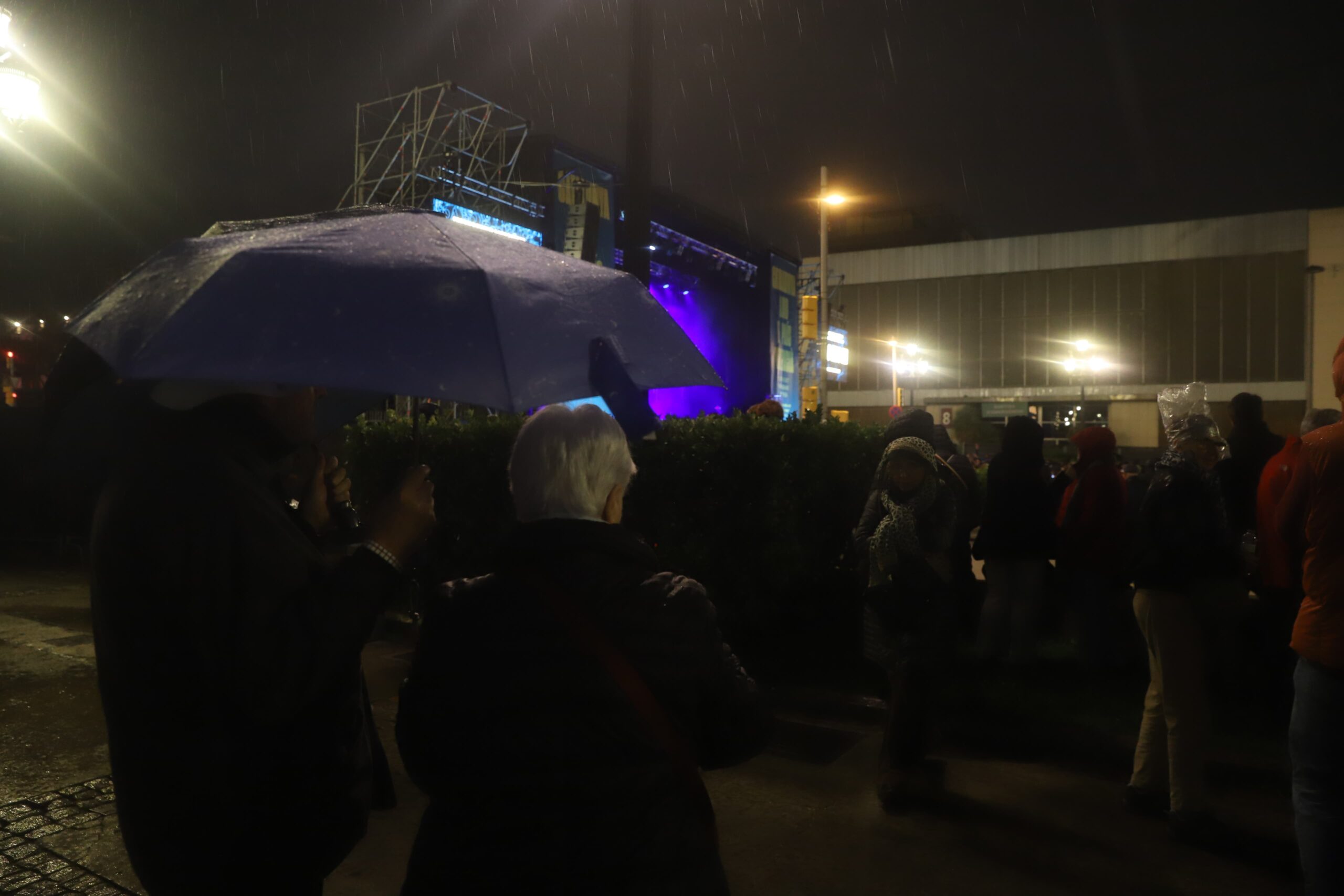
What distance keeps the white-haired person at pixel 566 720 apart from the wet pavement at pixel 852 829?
2517 millimetres

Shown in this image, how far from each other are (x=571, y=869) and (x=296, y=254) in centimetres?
136

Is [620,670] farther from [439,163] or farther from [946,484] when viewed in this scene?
[439,163]

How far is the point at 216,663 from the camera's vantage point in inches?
67.2

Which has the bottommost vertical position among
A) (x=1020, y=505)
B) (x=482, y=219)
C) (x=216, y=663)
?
(x=1020, y=505)

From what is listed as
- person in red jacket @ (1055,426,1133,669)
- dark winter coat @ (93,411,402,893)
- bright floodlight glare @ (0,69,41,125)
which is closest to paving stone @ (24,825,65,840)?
dark winter coat @ (93,411,402,893)

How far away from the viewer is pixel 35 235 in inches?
602

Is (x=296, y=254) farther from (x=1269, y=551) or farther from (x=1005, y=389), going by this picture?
(x=1005, y=389)

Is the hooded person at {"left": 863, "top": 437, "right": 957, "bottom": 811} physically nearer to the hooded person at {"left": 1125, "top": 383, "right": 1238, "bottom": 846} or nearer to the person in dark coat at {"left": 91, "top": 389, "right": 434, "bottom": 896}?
the hooded person at {"left": 1125, "top": 383, "right": 1238, "bottom": 846}

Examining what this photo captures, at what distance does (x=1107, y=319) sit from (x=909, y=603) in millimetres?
53215

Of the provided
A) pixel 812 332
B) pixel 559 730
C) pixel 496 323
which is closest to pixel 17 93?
pixel 496 323

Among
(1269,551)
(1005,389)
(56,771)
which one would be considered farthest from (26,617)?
(1005,389)

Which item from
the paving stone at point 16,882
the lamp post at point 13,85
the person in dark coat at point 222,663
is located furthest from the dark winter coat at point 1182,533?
the lamp post at point 13,85

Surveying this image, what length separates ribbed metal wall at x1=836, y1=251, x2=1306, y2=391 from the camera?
159ft

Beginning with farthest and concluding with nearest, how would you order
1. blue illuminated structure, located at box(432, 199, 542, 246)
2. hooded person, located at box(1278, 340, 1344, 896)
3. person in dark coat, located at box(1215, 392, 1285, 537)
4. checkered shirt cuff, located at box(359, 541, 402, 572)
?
1. blue illuminated structure, located at box(432, 199, 542, 246)
2. person in dark coat, located at box(1215, 392, 1285, 537)
3. hooded person, located at box(1278, 340, 1344, 896)
4. checkered shirt cuff, located at box(359, 541, 402, 572)
